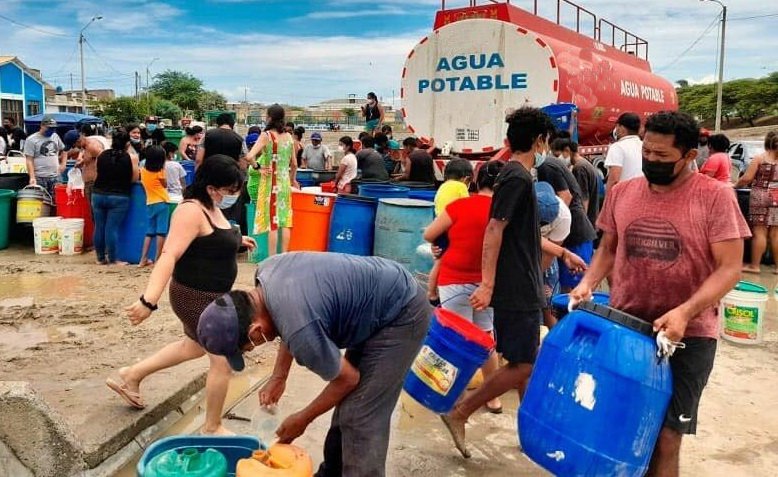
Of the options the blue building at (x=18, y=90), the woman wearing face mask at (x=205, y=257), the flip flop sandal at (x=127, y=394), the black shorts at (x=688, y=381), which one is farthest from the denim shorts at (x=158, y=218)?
the blue building at (x=18, y=90)

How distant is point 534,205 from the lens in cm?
366

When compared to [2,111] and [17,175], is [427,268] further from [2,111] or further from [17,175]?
[2,111]

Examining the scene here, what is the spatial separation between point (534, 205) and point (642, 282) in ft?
3.01

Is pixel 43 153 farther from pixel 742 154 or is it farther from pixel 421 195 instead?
pixel 742 154

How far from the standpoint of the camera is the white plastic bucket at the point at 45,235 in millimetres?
8688

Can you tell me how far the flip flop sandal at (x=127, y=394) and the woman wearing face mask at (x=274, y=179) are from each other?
3754 mm

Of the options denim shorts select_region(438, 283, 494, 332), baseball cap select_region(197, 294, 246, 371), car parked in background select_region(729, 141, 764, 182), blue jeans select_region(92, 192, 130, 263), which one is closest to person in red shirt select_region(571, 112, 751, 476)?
denim shorts select_region(438, 283, 494, 332)

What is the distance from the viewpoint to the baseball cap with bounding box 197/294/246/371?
2139 mm

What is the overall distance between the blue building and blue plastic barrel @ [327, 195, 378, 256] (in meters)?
36.5

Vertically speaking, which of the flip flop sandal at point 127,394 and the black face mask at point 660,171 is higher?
the black face mask at point 660,171

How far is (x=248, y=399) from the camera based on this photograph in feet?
14.3

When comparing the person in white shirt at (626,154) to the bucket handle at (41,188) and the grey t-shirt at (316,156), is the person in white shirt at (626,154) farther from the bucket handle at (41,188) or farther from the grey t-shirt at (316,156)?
the bucket handle at (41,188)

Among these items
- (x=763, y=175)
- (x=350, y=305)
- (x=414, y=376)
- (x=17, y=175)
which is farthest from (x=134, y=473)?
(x=763, y=175)

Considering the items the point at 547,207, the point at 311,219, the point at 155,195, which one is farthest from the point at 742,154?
the point at 155,195
